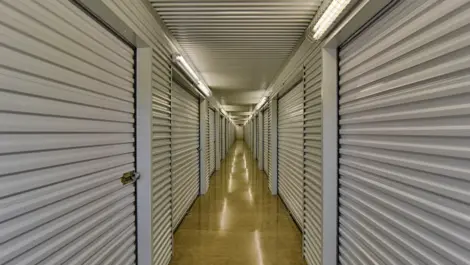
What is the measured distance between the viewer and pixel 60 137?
1.49 meters

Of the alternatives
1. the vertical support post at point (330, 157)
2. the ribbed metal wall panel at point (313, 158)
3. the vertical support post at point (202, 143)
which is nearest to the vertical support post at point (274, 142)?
the vertical support post at point (202, 143)

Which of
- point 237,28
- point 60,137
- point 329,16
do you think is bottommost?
point 60,137

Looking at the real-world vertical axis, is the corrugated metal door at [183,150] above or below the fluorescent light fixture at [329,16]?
below

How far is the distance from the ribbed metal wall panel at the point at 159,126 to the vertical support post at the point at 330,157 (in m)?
1.65

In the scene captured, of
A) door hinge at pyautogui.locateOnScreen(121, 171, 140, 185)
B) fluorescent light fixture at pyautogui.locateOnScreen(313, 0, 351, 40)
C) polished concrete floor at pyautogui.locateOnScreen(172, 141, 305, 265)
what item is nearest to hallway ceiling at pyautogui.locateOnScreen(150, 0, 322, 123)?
fluorescent light fixture at pyautogui.locateOnScreen(313, 0, 351, 40)

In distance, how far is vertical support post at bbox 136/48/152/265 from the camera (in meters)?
2.53

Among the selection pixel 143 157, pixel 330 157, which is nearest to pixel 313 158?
pixel 330 157

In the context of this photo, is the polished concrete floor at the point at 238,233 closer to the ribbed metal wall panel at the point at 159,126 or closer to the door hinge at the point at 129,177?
the ribbed metal wall panel at the point at 159,126

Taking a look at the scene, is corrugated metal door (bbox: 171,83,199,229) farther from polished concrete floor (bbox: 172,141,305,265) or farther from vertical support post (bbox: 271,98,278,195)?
vertical support post (bbox: 271,98,278,195)

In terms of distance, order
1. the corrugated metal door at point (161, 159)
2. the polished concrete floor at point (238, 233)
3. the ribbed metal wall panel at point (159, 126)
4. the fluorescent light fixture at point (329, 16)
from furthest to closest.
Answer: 1. the polished concrete floor at point (238, 233)
2. the corrugated metal door at point (161, 159)
3. the ribbed metal wall panel at point (159, 126)
4. the fluorescent light fixture at point (329, 16)

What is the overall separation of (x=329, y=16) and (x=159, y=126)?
1948 mm

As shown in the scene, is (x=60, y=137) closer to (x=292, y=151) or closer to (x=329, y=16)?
(x=329, y=16)

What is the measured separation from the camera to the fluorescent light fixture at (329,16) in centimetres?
201

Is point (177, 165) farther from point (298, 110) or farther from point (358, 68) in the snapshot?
point (358, 68)
